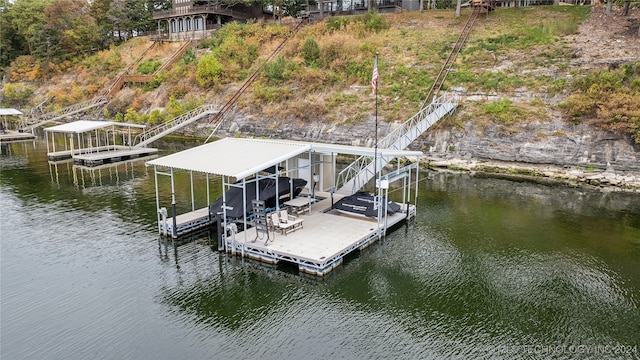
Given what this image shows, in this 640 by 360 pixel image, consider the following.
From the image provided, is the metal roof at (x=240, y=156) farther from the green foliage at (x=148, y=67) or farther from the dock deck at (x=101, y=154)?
the green foliage at (x=148, y=67)

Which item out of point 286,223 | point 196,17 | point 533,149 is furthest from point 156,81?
point 286,223

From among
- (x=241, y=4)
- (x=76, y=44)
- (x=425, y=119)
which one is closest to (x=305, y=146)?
(x=425, y=119)

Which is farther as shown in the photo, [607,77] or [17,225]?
[607,77]

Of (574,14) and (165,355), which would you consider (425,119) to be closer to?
(574,14)

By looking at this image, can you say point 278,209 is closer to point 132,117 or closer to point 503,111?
point 503,111

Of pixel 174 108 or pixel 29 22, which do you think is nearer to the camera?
pixel 174 108

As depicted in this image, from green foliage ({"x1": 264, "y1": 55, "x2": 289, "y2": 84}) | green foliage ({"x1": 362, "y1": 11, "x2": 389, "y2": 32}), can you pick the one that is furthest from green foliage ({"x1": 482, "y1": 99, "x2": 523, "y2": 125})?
green foliage ({"x1": 264, "y1": 55, "x2": 289, "y2": 84})
